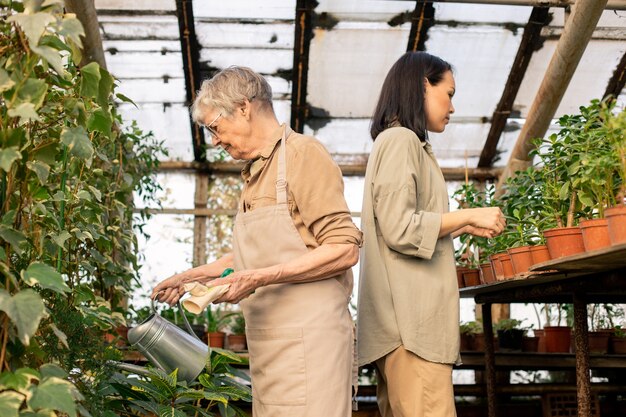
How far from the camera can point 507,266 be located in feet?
12.0

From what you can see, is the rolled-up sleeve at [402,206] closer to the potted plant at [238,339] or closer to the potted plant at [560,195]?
the potted plant at [560,195]

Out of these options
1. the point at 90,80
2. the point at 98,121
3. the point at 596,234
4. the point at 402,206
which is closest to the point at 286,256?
the point at 402,206

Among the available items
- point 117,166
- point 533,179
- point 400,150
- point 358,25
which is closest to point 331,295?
point 400,150

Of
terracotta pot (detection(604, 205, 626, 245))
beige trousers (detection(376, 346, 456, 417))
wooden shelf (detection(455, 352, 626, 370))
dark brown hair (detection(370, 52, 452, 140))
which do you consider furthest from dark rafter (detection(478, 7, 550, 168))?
beige trousers (detection(376, 346, 456, 417))

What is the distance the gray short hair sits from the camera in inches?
86.6

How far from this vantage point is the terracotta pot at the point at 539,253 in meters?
3.41

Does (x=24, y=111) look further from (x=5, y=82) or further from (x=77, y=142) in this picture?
(x=77, y=142)

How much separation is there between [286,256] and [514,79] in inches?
209

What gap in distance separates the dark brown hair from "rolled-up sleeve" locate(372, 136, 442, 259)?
4.0 inches

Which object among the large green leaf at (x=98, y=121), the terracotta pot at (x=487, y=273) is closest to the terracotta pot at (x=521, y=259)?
the terracotta pot at (x=487, y=273)

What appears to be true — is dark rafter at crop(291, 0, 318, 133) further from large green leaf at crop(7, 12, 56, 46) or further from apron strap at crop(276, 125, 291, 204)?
large green leaf at crop(7, 12, 56, 46)

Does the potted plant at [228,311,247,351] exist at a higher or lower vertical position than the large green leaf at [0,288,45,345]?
higher

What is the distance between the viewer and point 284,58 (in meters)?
7.01

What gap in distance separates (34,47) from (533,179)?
9.29 feet
